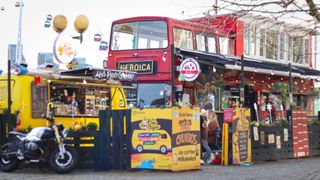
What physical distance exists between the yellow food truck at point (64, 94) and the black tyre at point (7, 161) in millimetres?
1032

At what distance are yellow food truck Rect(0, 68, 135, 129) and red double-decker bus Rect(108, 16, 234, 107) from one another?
4331 mm

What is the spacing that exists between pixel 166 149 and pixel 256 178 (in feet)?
6.96

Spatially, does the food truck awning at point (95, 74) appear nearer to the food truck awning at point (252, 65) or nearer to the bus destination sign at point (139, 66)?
the bus destination sign at point (139, 66)

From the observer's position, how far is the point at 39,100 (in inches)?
608

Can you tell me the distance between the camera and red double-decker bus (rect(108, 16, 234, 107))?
2222 centimetres

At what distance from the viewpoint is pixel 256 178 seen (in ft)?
42.1

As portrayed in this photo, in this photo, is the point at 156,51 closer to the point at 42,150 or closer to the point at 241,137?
the point at 241,137

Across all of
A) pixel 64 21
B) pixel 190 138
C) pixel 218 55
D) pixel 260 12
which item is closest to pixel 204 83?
pixel 218 55

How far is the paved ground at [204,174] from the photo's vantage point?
12.9m

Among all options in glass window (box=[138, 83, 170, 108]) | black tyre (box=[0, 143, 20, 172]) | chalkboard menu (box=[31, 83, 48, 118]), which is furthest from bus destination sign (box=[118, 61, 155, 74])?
black tyre (box=[0, 143, 20, 172])

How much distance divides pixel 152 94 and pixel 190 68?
105 inches

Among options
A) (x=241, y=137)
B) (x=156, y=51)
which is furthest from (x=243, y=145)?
(x=156, y=51)

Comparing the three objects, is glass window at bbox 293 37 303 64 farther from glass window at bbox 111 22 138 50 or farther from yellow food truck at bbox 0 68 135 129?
glass window at bbox 111 22 138 50

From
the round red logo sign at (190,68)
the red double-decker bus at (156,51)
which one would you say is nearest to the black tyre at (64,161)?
the round red logo sign at (190,68)
